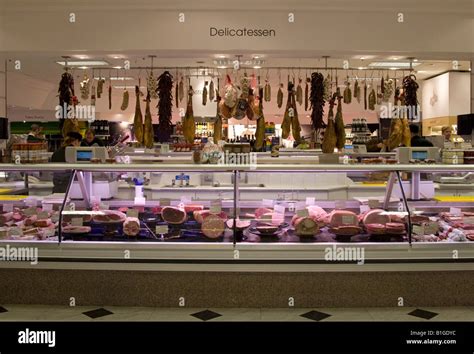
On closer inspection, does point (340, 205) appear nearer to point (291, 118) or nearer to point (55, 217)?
point (291, 118)

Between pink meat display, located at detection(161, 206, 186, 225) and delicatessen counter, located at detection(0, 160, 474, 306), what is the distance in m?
0.01

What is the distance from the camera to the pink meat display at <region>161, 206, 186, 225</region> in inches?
204

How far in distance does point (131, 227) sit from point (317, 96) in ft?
9.82

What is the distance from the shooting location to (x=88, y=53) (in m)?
6.66

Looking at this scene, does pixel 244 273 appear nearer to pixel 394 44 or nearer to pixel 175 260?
pixel 175 260

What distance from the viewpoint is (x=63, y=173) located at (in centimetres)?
Answer: 557

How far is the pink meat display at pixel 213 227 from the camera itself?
16.2 feet

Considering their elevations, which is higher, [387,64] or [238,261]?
[387,64]

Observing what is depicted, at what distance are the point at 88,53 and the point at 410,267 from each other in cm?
490

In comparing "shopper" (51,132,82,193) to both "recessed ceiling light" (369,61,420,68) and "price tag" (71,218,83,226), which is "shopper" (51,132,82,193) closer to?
"price tag" (71,218,83,226)

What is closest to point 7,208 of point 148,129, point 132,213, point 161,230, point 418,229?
point 132,213
